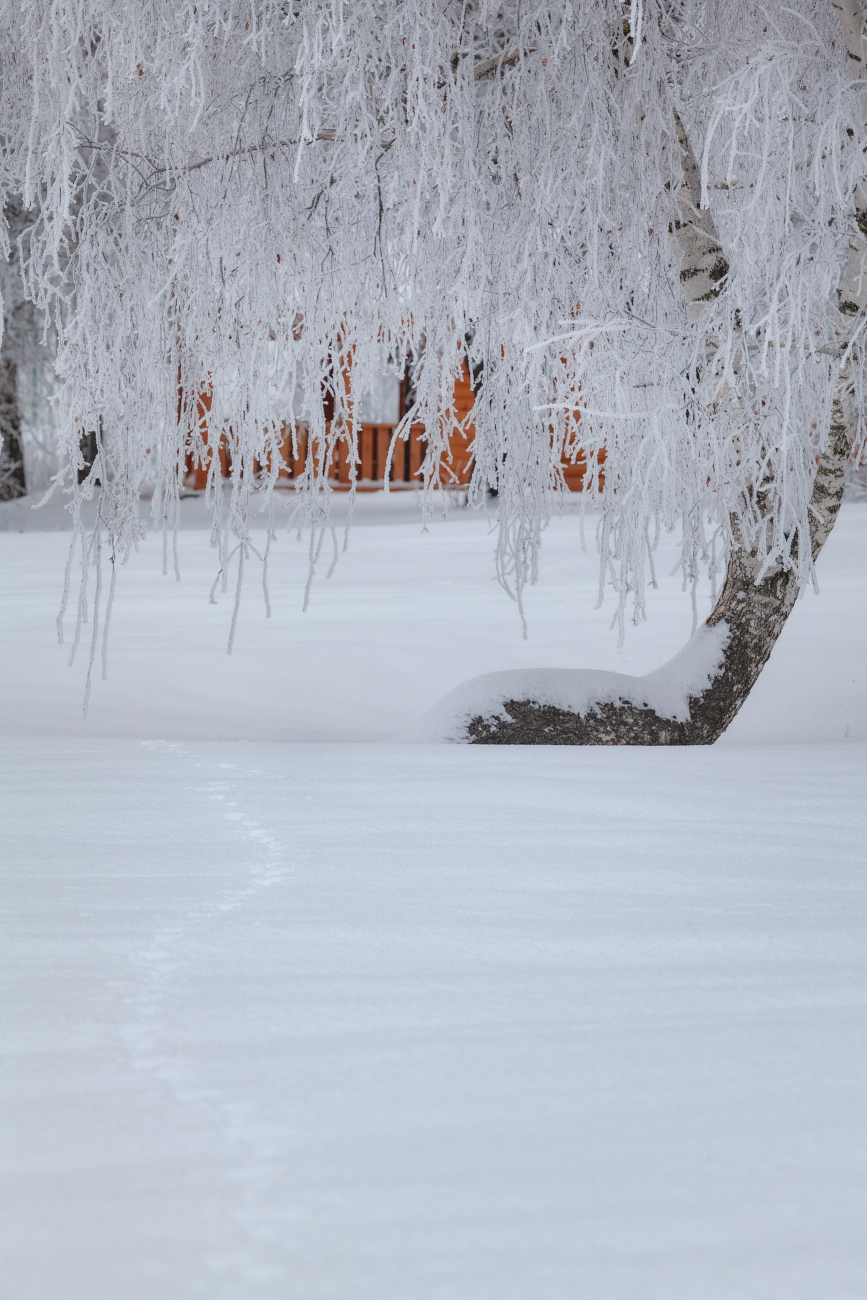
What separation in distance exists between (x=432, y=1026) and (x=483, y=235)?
273 centimetres

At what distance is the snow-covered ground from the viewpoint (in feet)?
3.74

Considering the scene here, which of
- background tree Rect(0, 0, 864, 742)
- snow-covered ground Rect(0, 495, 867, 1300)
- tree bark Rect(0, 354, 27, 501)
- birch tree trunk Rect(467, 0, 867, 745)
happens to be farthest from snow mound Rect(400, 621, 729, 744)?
tree bark Rect(0, 354, 27, 501)

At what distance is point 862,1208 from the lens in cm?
120

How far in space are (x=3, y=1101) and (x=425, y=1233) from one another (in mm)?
518

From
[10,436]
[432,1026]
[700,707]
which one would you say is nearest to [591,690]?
[700,707]

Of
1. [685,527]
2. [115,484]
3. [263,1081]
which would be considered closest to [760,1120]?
[263,1081]

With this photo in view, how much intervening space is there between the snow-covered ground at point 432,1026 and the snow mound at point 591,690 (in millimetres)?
926

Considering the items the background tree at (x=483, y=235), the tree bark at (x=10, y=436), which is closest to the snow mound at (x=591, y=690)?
the background tree at (x=483, y=235)

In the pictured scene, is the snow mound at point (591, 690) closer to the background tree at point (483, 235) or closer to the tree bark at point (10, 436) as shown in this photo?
the background tree at point (483, 235)

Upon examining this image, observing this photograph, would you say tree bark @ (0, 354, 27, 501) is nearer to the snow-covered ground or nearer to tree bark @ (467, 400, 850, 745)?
tree bark @ (467, 400, 850, 745)

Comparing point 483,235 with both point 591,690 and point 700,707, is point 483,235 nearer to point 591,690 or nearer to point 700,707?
point 591,690

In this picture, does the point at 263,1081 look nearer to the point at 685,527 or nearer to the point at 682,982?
the point at 682,982

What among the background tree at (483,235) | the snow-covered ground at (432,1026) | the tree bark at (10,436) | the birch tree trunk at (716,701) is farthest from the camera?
the tree bark at (10,436)

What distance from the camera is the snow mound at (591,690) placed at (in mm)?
4613
